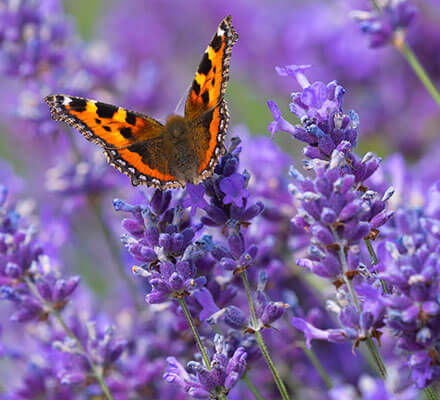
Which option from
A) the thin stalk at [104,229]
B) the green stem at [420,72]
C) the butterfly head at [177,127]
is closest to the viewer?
the butterfly head at [177,127]

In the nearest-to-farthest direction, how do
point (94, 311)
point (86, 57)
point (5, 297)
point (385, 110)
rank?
1. point (5, 297)
2. point (94, 311)
3. point (86, 57)
4. point (385, 110)

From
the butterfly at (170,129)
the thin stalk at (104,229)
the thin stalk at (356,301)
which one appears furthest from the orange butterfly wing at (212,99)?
the thin stalk at (104,229)

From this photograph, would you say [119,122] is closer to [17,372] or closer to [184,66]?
[17,372]

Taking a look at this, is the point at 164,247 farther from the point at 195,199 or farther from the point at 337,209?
the point at 337,209

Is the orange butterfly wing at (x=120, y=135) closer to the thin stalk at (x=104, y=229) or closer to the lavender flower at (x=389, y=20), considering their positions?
the lavender flower at (x=389, y=20)

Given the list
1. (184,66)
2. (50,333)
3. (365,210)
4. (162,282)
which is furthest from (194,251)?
(184,66)

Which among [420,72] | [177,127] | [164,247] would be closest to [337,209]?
[164,247]

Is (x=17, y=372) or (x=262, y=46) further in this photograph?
(x=262, y=46)
